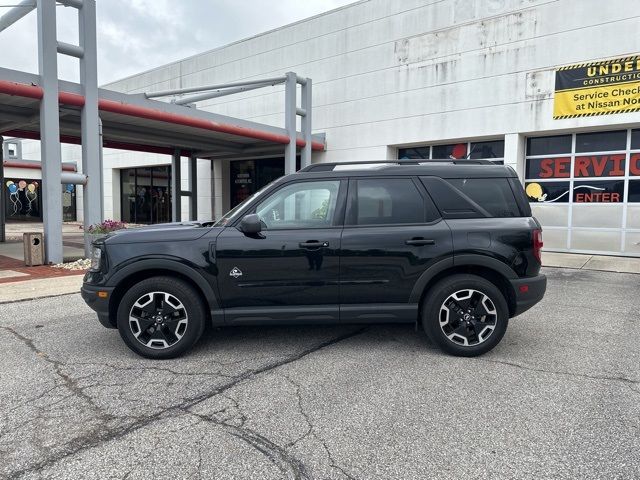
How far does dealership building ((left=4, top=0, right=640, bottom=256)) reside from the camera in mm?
12344

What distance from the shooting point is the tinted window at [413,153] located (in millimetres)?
15737

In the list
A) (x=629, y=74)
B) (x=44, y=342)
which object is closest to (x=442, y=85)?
(x=629, y=74)

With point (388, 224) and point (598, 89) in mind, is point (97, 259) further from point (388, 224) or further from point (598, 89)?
point (598, 89)

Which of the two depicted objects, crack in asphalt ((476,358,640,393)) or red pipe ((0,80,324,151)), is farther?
red pipe ((0,80,324,151))

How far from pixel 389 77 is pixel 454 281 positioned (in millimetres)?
12823

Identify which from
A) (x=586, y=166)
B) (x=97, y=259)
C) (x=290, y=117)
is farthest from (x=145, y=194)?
(x=97, y=259)

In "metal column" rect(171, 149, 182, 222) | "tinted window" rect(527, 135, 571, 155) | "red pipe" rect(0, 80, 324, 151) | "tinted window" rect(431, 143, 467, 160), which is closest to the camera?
"red pipe" rect(0, 80, 324, 151)

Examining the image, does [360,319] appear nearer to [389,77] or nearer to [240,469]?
[240,469]

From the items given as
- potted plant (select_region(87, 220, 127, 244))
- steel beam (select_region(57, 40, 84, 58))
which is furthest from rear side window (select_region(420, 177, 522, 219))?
steel beam (select_region(57, 40, 84, 58))

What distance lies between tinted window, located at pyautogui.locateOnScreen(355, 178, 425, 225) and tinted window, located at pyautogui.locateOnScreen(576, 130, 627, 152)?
1078cm

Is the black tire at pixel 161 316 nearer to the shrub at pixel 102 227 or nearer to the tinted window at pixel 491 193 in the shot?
the tinted window at pixel 491 193

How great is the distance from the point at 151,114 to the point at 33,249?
455 centimetres

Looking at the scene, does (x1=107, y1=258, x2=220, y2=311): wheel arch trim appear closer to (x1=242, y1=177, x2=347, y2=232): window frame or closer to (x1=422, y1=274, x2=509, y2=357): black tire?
(x1=242, y1=177, x2=347, y2=232): window frame

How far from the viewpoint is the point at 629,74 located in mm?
11820
